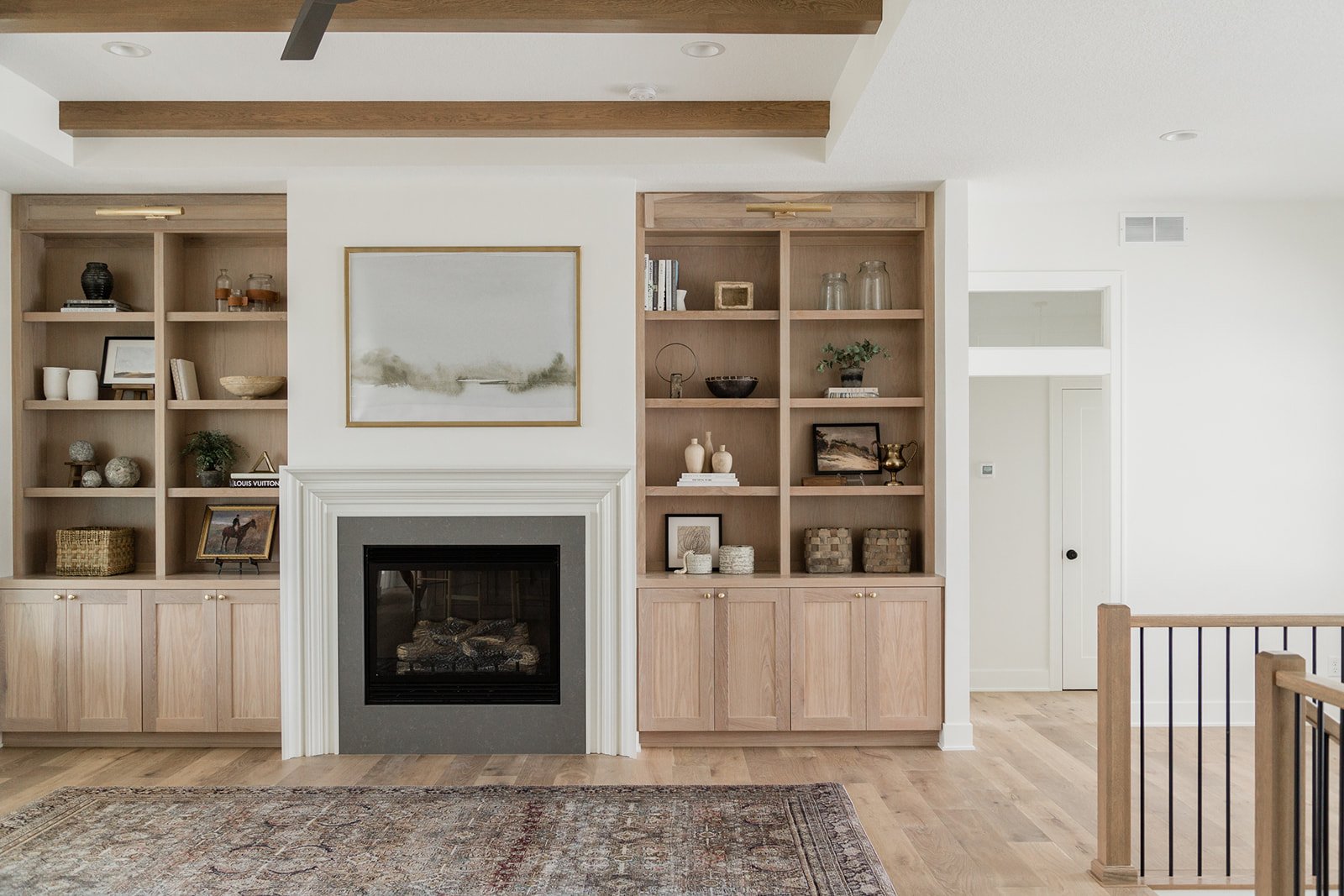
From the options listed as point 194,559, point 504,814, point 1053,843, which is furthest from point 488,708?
point 1053,843

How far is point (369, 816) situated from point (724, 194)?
3.13 metres

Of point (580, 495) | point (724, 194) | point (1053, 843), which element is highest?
point (724, 194)

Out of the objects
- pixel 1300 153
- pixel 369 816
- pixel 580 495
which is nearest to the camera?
pixel 369 816

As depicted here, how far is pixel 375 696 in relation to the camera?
463cm

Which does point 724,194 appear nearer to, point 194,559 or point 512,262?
point 512,262

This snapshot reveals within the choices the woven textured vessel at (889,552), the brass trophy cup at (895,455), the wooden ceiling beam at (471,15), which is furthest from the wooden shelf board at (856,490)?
the wooden ceiling beam at (471,15)

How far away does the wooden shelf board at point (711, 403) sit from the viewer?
4812 millimetres

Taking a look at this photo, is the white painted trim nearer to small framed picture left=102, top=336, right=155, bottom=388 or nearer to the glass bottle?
the glass bottle

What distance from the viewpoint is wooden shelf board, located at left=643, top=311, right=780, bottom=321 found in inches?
189

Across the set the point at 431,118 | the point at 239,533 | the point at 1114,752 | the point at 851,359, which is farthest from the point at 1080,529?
the point at 239,533

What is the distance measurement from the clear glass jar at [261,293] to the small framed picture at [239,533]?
990 millimetres

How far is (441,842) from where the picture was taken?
349cm

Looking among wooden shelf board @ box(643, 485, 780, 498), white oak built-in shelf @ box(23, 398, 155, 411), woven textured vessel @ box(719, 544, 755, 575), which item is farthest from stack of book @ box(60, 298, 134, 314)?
woven textured vessel @ box(719, 544, 755, 575)

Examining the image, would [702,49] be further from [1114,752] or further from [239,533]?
[239,533]
